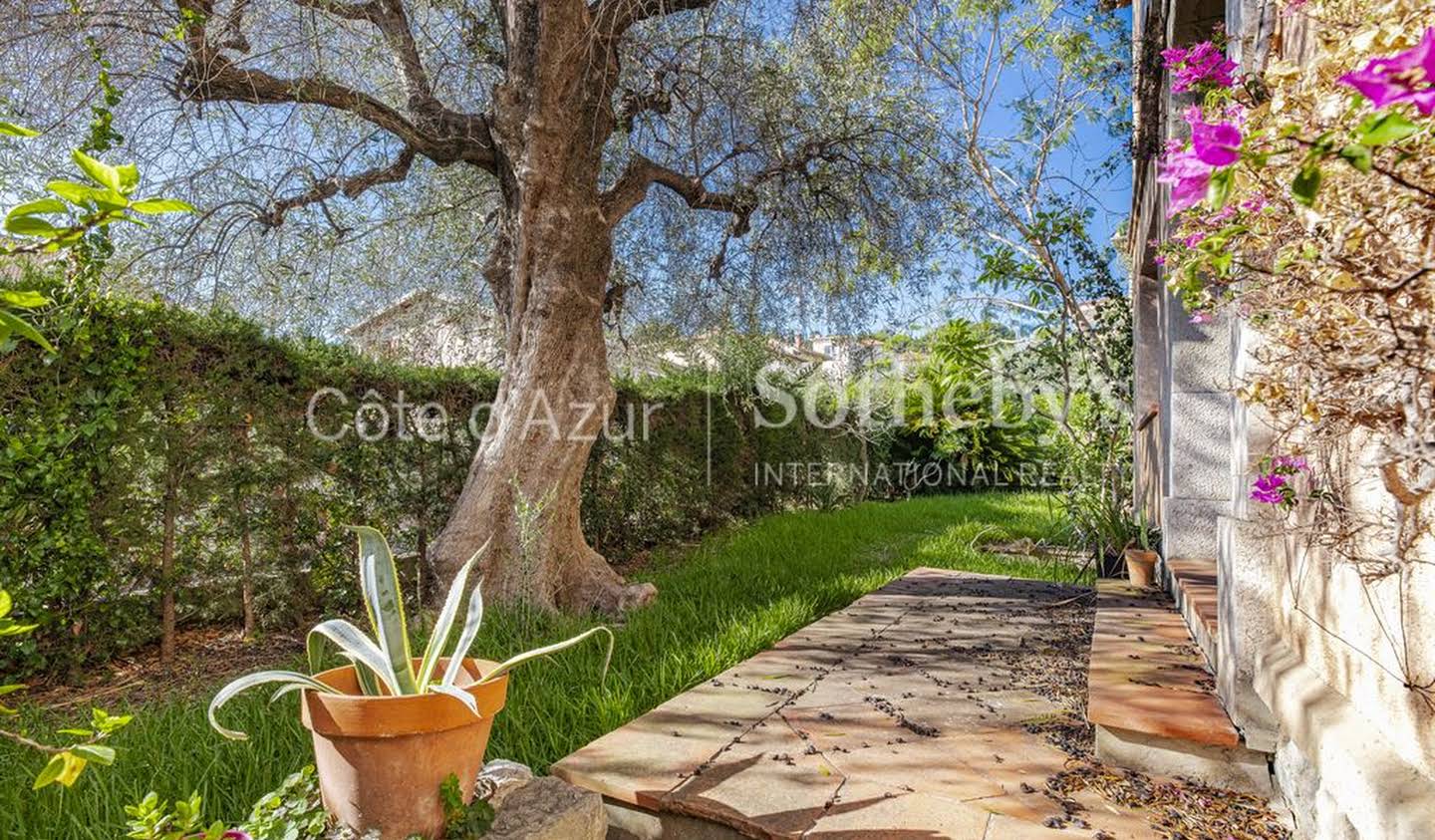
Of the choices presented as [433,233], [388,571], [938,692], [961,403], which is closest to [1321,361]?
[388,571]

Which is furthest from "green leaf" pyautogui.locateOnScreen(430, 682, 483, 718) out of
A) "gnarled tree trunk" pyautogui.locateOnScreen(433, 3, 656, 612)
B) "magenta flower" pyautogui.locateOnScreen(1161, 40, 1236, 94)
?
"gnarled tree trunk" pyautogui.locateOnScreen(433, 3, 656, 612)

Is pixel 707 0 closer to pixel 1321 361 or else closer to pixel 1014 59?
pixel 1321 361

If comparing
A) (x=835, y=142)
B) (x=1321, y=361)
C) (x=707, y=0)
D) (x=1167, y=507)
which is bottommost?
(x=1167, y=507)

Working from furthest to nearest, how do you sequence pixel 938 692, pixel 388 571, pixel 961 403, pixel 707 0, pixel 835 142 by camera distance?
pixel 961 403 → pixel 835 142 → pixel 707 0 → pixel 938 692 → pixel 388 571

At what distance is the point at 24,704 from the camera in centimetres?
314

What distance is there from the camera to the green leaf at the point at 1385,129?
0.56 meters

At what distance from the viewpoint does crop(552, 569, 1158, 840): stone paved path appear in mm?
1952

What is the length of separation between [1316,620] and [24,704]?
450 cm

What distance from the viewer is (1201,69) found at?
Answer: 2.04m

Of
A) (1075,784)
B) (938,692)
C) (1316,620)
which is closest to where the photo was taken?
(1316,620)

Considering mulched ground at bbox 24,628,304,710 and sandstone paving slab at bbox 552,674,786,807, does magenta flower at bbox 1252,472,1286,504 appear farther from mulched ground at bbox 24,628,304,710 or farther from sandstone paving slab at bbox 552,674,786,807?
mulched ground at bbox 24,628,304,710

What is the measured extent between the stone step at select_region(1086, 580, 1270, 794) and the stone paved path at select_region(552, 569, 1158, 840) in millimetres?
174

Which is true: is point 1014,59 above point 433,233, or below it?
above

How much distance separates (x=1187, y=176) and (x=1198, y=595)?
9.89ft
